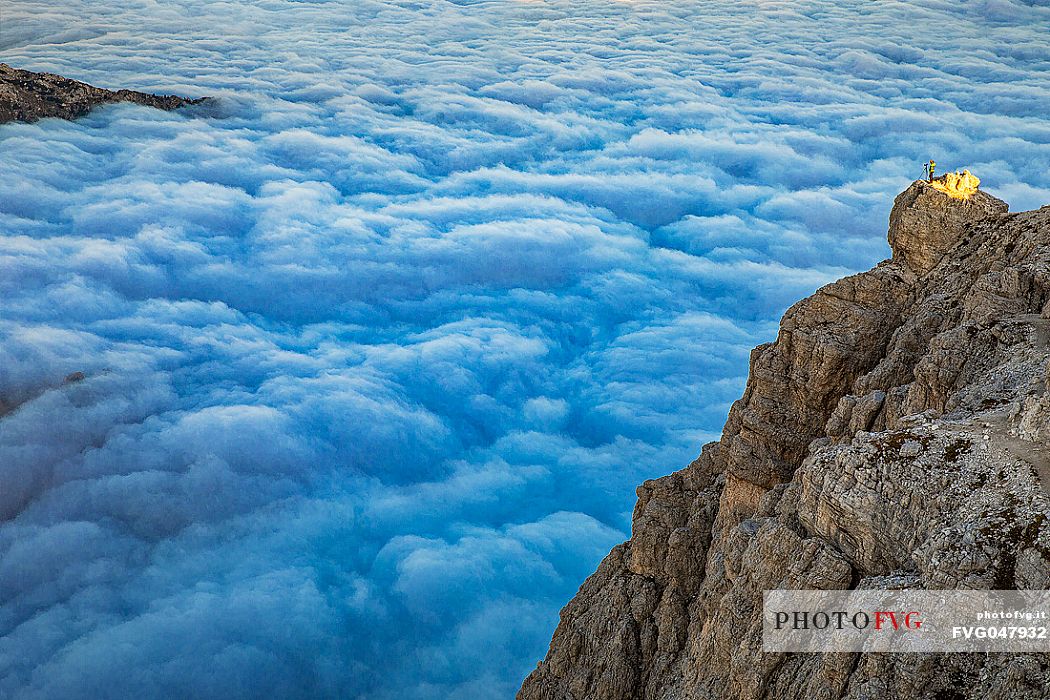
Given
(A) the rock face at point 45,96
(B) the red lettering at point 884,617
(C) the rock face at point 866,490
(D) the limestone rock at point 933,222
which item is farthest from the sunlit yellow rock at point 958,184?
(A) the rock face at point 45,96

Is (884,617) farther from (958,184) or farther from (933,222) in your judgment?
(958,184)

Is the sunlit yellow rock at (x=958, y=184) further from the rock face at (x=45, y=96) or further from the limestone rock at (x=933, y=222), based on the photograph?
the rock face at (x=45, y=96)

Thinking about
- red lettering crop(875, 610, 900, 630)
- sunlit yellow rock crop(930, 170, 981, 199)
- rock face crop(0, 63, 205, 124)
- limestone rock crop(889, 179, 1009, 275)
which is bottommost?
rock face crop(0, 63, 205, 124)

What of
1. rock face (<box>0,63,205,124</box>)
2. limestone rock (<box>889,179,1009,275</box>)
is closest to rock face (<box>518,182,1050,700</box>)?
limestone rock (<box>889,179,1009,275</box>)

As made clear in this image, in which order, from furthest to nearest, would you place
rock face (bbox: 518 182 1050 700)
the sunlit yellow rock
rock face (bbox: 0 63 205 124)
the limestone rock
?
1. rock face (bbox: 0 63 205 124)
2. the sunlit yellow rock
3. the limestone rock
4. rock face (bbox: 518 182 1050 700)

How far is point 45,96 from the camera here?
13675 centimetres

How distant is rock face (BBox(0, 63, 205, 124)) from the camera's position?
128m

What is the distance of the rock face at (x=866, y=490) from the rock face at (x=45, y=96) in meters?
134

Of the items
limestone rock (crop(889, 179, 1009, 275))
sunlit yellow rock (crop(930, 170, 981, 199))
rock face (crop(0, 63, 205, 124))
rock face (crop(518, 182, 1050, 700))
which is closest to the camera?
rock face (crop(518, 182, 1050, 700))

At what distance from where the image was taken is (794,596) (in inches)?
601

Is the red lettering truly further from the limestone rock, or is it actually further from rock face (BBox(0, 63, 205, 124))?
rock face (BBox(0, 63, 205, 124))

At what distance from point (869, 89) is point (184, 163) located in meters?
145

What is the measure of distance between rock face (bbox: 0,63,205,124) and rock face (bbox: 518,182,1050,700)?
5281 inches

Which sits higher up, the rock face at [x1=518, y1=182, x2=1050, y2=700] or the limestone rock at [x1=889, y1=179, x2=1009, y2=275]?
the limestone rock at [x1=889, y1=179, x2=1009, y2=275]
